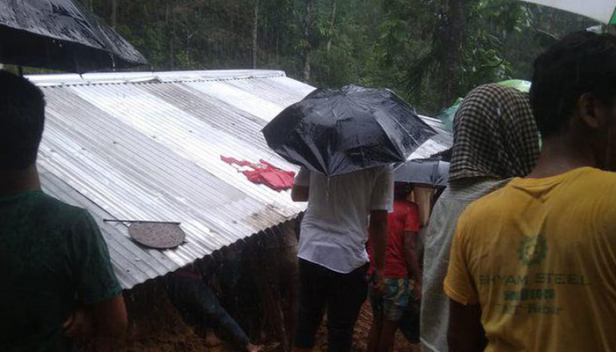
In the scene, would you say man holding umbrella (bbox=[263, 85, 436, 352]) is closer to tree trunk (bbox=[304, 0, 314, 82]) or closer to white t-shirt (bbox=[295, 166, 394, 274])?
white t-shirt (bbox=[295, 166, 394, 274])

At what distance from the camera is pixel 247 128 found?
6918 mm

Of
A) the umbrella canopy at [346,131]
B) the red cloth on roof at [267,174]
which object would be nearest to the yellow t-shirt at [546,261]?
the umbrella canopy at [346,131]

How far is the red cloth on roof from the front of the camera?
5418mm

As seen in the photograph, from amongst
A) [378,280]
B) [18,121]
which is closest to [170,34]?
[378,280]

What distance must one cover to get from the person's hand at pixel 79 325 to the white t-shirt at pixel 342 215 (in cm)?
172

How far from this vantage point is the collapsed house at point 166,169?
3.89m

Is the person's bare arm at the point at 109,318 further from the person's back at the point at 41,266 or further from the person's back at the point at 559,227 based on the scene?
the person's back at the point at 559,227

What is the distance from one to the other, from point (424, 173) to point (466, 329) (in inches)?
122

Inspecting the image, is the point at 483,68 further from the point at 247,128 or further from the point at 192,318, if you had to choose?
the point at 192,318

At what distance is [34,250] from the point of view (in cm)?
173

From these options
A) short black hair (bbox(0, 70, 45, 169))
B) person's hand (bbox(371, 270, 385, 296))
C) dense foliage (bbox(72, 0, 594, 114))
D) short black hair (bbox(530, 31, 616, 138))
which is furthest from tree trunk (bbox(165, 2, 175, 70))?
short black hair (bbox(530, 31, 616, 138))

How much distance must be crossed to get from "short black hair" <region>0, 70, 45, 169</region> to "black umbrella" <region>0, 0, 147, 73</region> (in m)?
0.28

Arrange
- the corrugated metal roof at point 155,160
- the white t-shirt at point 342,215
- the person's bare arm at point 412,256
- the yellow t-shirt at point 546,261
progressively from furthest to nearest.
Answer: the person's bare arm at point 412,256 → the corrugated metal roof at point 155,160 → the white t-shirt at point 342,215 → the yellow t-shirt at point 546,261

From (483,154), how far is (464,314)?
614 mm
